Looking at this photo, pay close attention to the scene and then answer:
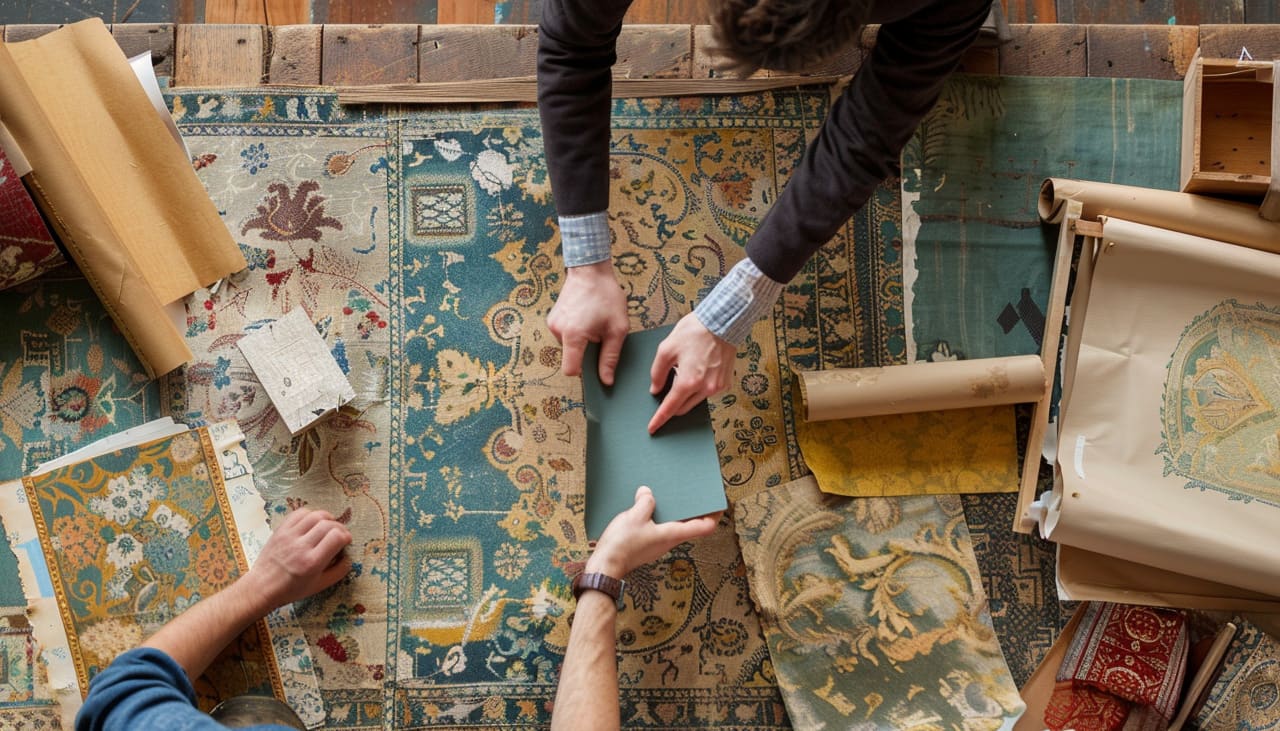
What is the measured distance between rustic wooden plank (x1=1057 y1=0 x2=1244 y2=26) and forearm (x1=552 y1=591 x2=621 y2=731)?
1547 millimetres

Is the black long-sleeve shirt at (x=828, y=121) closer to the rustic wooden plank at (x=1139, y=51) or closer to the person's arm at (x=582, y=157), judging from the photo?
the person's arm at (x=582, y=157)

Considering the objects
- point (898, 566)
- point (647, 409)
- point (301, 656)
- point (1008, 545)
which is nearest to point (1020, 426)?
point (1008, 545)

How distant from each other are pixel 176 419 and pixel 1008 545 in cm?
162

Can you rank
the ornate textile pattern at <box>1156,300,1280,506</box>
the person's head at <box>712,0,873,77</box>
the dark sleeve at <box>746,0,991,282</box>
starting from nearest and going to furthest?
the person's head at <box>712,0,873,77</box>
the dark sleeve at <box>746,0,991,282</box>
the ornate textile pattern at <box>1156,300,1280,506</box>

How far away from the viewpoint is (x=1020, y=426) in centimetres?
172

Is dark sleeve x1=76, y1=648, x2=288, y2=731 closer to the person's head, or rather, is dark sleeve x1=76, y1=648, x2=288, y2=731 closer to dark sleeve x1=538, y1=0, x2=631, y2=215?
dark sleeve x1=538, y1=0, x2=631, y2=215

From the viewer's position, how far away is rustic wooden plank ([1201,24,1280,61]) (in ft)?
5.94

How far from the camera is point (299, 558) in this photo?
156 cm

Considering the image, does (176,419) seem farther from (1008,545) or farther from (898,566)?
(1008,545)

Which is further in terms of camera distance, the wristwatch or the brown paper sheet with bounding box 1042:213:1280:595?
the brown paper sheet with bounding box 1042:213:1280:595

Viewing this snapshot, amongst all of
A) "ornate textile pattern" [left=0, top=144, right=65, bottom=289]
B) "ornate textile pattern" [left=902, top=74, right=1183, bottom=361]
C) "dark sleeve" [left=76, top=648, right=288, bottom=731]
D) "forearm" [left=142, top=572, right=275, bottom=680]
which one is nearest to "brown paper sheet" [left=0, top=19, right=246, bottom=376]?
"ornate textile pattern" [left=0, top=144, right=65, bottom=289]

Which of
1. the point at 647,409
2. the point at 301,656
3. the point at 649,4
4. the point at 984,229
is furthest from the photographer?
the point at 649,4

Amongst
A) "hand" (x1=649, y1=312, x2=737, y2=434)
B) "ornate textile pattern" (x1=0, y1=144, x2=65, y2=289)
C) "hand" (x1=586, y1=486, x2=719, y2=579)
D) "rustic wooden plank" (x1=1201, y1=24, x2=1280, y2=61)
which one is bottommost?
"hand" (x1=586, y1=486, x2=719, y2=579)

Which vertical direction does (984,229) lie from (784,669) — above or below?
above
